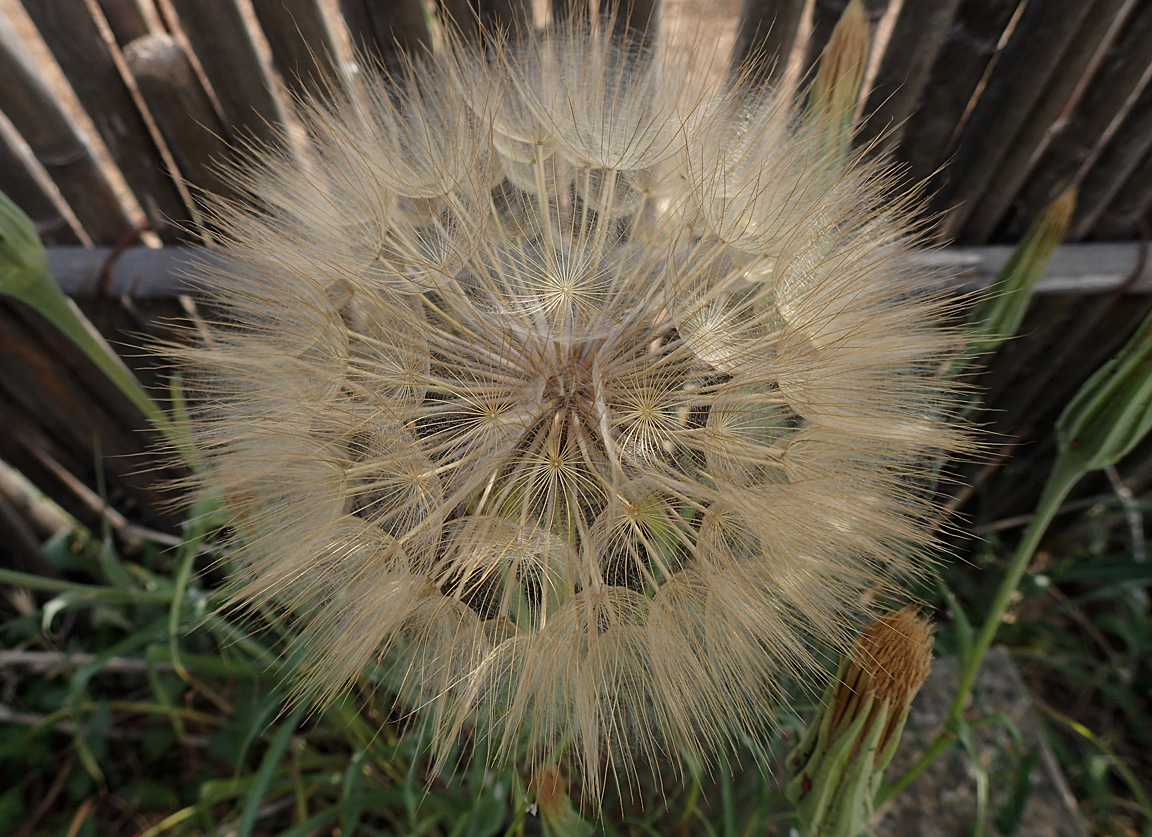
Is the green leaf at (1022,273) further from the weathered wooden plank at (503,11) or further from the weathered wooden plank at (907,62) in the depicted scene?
the weathered wooden plank at (503,11)

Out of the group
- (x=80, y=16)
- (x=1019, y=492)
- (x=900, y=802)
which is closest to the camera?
(x=80, y=16)

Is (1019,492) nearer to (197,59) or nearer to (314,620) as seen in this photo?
(314,620)

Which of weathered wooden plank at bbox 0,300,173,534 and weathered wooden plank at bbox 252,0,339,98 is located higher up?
weathered wooden plank at bbox 252,0,339,98

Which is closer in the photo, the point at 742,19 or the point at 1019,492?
the point at 742,19

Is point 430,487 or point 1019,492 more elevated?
point 430,487

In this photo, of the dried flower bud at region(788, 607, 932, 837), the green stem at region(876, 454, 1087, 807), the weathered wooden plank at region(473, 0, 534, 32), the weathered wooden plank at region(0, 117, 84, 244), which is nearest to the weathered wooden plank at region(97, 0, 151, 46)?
the weathered wooden plank at region(0, 117, 84, 244)

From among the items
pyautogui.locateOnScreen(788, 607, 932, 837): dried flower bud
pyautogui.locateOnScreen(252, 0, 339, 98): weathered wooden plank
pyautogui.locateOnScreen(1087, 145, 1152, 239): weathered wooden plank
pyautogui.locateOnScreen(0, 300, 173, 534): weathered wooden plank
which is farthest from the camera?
pyautogui.locateOnScreen(0, 300, 173, 534): weathered wooden plank

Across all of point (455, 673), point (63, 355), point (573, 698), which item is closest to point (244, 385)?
point (455, 673)

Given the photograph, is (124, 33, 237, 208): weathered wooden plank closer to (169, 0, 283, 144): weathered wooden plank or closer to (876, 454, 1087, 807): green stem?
(169, 0, 283, 144): weathered wooden plank
